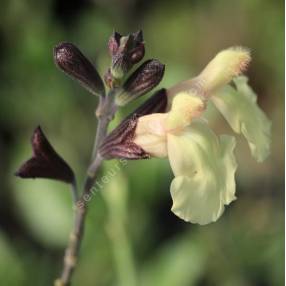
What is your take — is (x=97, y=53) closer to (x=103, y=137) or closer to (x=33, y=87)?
(x=33, y=87)

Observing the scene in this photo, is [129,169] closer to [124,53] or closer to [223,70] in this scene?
[223,70]

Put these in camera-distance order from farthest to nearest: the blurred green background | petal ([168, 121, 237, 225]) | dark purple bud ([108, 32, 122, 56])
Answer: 1. the blurred green background
2. dark purple bud ([108, 32, 122, 56])
3. petal ([168, 121, 237, 225])

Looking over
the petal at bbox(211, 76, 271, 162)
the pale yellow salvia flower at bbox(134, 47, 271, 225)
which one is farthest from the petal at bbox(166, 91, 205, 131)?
the petal at bbox(211, 76, 271, 162)

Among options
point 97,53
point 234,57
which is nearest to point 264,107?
point 97,53

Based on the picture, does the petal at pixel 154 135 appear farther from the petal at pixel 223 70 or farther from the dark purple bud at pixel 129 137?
the petal at pixel 223 70

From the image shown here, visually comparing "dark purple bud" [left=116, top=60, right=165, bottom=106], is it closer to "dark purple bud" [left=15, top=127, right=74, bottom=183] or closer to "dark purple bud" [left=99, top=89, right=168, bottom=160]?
"dark purple bud" [left=99, top=89, right=168, bottom=160]

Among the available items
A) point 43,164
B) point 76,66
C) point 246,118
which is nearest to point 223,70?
point 246,118
